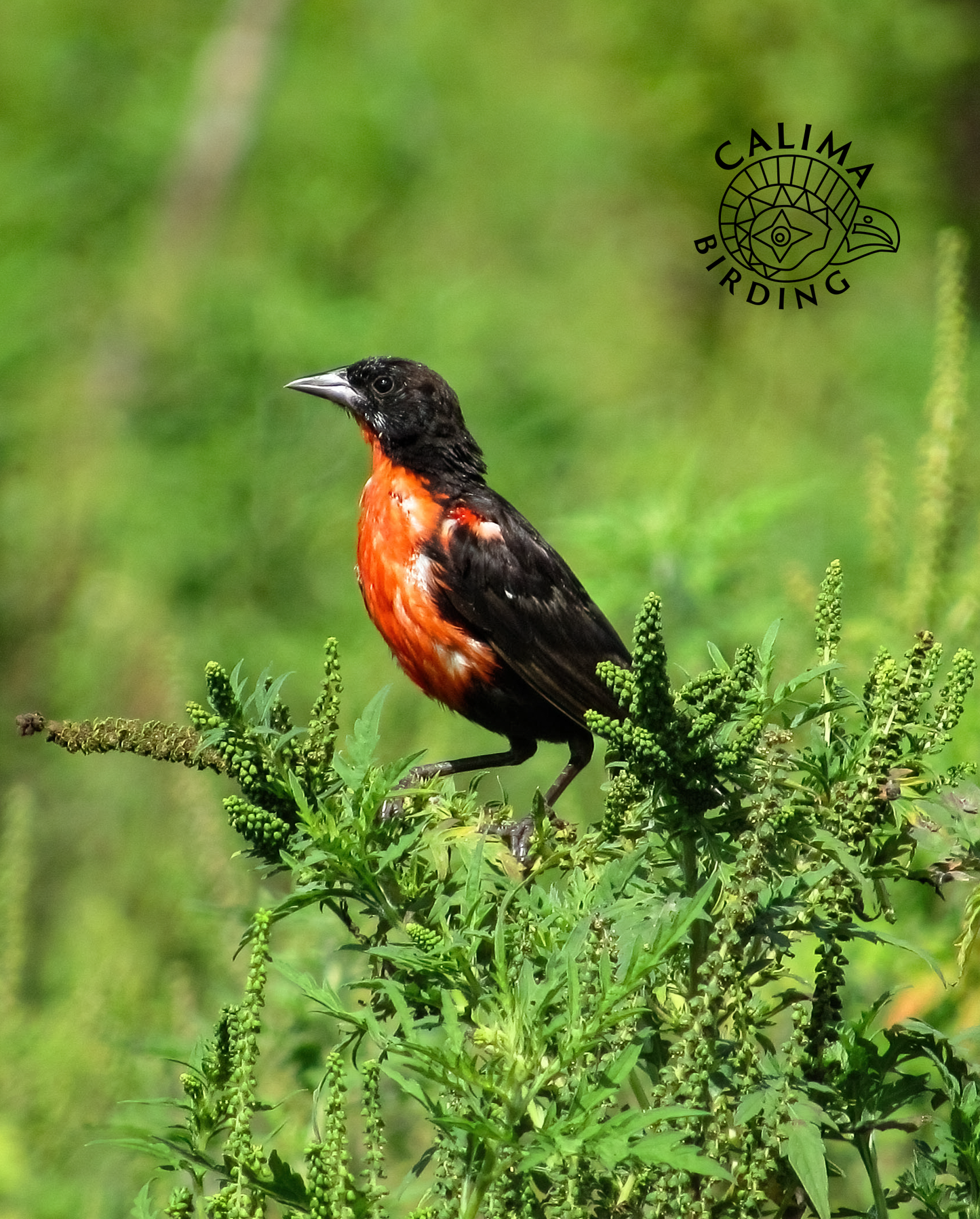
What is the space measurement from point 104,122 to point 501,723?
9552 mm

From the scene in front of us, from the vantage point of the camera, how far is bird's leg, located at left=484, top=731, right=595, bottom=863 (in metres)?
2.38

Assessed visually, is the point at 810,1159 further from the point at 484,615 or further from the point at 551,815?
the point at 484,615

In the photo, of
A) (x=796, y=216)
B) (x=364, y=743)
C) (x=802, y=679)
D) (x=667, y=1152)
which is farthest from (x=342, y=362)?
(x=667, y=1152)

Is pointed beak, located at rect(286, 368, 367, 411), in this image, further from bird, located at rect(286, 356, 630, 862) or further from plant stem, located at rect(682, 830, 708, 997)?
plant stem, located at rect(682, 830, 708, 997)

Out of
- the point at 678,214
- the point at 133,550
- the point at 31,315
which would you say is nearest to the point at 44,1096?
the point at 133,550

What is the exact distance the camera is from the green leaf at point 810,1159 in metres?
1.50

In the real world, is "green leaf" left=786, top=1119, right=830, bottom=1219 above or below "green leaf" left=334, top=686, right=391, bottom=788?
below

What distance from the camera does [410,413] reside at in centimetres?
404

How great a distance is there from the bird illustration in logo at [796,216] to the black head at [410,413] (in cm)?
265

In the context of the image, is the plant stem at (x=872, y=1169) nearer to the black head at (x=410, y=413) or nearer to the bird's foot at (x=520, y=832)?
the bird's foot at (x=520, y=832)

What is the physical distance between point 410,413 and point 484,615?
2.32 feet

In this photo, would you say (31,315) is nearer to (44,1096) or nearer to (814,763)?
(44,1096)

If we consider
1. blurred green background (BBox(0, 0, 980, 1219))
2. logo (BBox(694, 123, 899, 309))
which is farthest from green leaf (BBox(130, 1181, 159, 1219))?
logo (BBox(694, 123, 899, 309))

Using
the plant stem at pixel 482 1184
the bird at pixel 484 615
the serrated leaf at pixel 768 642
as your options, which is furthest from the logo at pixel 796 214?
the plant stem at pixel 482 1184
